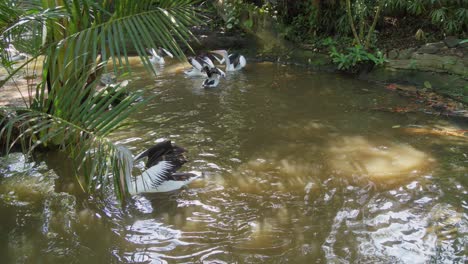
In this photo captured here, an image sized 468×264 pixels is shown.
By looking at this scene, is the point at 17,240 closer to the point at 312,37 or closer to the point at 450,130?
the point at 450,130

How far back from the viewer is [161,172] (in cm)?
389

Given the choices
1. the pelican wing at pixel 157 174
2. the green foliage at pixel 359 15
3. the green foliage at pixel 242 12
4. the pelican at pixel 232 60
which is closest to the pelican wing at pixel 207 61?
the pelican at pixel 232 60

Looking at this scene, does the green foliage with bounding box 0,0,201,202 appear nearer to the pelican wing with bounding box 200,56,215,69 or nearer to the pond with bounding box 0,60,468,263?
the pond with bounding box 0,60,468,263

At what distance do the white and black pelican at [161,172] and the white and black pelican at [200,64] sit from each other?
161 inches

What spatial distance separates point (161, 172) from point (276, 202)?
104 cm

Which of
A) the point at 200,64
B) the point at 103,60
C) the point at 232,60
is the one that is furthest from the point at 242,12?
the point at 103,60

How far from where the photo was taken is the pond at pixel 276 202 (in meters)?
3.16

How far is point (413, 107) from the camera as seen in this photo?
21.1 feet

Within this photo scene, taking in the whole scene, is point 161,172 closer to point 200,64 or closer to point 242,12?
point 200,64

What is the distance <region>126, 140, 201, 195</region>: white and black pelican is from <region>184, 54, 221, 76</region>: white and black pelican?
4.08 meters

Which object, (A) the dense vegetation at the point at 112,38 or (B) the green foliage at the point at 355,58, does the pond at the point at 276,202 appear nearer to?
(A) the dense vegetation at the point at 112,38

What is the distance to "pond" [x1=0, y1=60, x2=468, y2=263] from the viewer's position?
3.16 metres

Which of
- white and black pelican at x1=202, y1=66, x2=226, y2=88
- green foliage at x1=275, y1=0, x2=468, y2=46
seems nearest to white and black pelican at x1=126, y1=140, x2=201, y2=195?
white and black pelican at x1=202, y1=66, x2=226, y2=88

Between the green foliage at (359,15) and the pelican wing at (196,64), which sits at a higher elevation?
the green foliage at (359,15)
